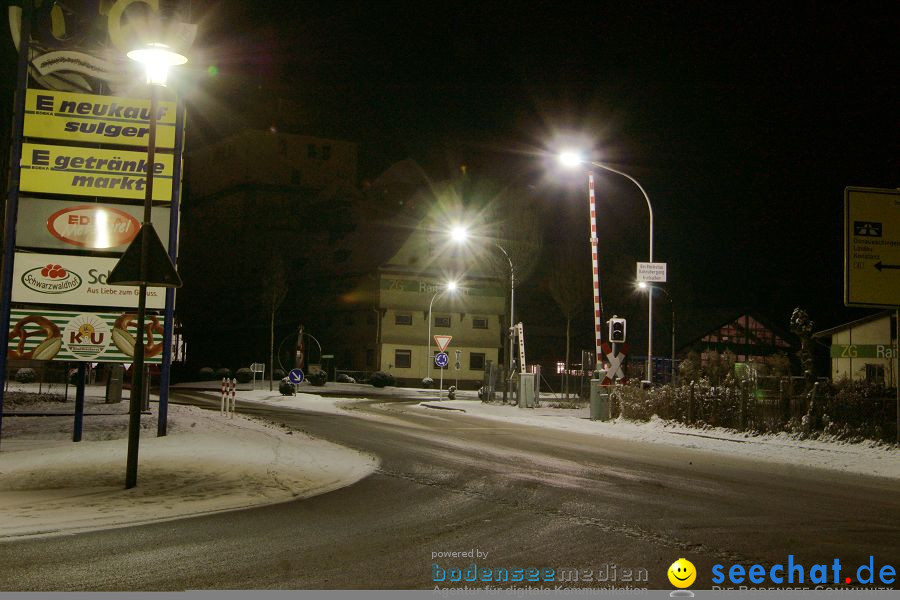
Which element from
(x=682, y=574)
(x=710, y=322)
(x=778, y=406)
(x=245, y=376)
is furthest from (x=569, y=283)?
(x=682, y=574)

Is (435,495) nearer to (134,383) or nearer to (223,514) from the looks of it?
(223,514)

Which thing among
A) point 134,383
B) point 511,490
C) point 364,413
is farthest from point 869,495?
point 364,413

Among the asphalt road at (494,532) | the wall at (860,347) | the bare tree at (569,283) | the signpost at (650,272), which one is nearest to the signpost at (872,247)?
the signpost at (650,272)

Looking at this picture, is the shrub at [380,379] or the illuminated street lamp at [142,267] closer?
the illuminated street lamp at [142,267]

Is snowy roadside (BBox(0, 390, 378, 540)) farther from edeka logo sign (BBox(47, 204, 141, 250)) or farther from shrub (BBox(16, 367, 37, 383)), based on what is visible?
shrub (BBox(16, 367, 37, 383))

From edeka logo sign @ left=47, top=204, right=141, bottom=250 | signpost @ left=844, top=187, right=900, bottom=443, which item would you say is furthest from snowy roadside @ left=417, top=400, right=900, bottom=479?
edeka logo sign @ left=47, top=204, right=141, bottom=250

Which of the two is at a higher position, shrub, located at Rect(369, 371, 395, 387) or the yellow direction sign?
the yellow direction sign

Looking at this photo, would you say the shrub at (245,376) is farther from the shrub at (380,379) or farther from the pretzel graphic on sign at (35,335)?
the pretzel graphic on sign at (35,335)

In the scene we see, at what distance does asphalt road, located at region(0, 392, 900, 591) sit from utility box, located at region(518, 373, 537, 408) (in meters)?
21.8

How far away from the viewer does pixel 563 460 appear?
619 inches

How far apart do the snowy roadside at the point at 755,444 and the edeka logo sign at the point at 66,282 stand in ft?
41.3

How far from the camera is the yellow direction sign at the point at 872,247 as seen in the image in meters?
20.5

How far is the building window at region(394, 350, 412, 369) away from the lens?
2525 inches

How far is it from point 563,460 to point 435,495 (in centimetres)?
504
